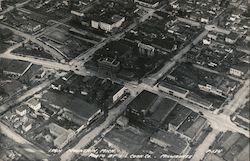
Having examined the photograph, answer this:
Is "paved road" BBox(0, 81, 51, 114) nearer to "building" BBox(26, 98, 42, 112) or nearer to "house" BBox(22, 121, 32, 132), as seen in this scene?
"building" BBox(26, 98, 42, 112)

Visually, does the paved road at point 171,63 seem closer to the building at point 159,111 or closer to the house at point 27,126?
the building at point 159,111

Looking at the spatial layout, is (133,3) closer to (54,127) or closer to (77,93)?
(77,93)

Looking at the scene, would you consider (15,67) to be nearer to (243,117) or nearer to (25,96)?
(25,96)

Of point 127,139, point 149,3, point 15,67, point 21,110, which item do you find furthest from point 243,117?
point 149,3

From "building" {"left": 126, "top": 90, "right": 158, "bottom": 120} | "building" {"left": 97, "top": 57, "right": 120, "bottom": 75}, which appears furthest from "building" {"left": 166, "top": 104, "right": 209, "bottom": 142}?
"building" {"left": 97, "top": 57, "right": 120, "bottom": 75}

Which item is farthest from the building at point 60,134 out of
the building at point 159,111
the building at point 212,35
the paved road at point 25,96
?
the building at point 212,35

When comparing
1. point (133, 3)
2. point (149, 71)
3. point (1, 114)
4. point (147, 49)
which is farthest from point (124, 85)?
point (133, 3)
